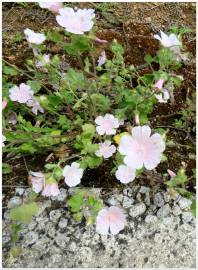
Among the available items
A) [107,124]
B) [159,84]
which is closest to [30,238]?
[107,124]

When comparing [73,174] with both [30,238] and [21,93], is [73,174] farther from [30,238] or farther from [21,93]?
[21,93]

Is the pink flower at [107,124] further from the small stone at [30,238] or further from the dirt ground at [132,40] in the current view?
the small stone at [30,238]

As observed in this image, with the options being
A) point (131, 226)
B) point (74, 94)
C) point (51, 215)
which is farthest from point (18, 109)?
point (131, 226)

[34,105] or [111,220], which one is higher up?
[34,105]

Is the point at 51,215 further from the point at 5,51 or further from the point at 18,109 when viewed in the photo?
the point at 5,51

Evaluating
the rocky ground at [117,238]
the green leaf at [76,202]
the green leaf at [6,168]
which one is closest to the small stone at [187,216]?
the rocky ground at [117,238]

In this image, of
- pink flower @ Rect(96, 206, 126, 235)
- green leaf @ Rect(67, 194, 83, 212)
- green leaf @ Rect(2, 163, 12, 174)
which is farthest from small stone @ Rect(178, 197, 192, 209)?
green leaf @ Rect(2, 163, 12, 174)
